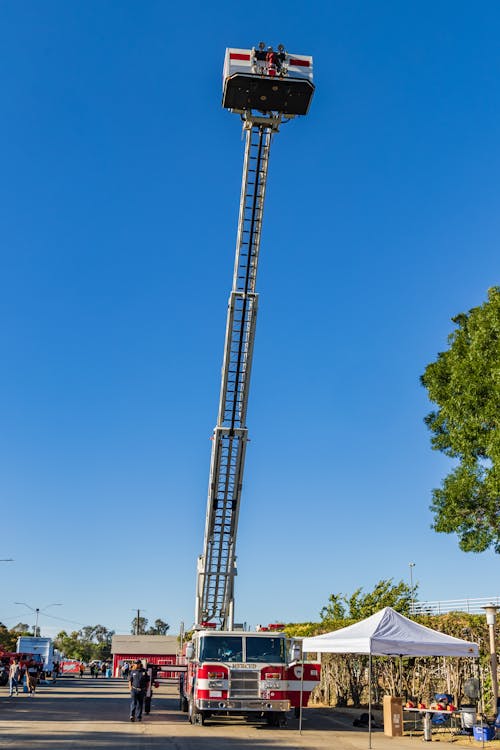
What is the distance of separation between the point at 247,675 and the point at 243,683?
7.9 inches

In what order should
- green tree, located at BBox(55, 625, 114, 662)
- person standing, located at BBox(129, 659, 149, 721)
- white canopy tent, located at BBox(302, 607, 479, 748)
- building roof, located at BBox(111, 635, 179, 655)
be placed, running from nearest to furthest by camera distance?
white canopy tent, located at BBox(302, 607, 479, 748), person standing, located at BBox(129, 659, 149, 721), building roof, located at BBox(111, 635, 179, 655), green tree, located at BBox(55, 625, 114, 662)

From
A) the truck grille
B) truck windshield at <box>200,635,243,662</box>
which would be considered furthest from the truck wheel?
truck windshield at <box>200,635,243,662</box>

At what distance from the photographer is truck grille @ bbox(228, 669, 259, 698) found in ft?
60.8

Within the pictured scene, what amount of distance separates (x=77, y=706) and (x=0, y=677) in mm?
19964

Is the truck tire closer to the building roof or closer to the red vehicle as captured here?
the red vehicle

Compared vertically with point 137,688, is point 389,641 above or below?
above

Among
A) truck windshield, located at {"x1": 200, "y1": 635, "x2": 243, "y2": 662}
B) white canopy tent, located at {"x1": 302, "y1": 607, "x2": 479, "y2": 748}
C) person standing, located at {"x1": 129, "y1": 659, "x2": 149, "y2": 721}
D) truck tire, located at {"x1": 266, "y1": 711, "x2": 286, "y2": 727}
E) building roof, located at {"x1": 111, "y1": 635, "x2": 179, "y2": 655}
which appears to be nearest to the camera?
white canopy tent, located at {"x1": 302, "y1": 607, "x2": 479, "y2": 748}

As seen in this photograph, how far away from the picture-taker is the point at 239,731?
18469mm

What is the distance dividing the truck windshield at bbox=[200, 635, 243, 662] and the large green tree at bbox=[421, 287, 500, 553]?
19.2 ft

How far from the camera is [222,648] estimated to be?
1919 centimetres

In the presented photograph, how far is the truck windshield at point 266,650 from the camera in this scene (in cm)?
1906

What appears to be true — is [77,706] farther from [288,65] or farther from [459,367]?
[288,65]

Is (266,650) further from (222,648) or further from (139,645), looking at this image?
(139,645)

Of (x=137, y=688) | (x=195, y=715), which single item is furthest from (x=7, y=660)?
(x=195, y=715)
